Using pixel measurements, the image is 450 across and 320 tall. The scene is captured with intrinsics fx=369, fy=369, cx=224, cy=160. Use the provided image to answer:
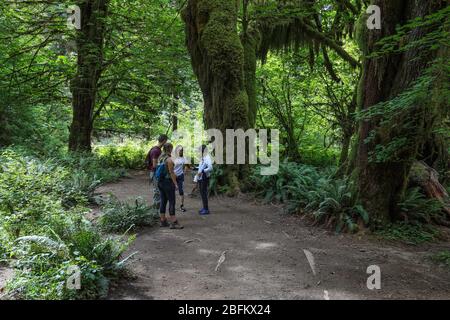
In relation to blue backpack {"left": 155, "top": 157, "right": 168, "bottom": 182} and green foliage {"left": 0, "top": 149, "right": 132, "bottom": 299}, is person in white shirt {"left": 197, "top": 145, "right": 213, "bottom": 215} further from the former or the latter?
green foliage {"left": 0, "top": 149, "right": 132, "bottom": 299}

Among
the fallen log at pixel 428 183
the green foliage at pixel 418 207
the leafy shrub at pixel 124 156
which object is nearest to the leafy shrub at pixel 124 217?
the green foliage at pixel 418 207

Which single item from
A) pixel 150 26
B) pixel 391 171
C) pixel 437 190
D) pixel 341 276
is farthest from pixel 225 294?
pixel 150 26

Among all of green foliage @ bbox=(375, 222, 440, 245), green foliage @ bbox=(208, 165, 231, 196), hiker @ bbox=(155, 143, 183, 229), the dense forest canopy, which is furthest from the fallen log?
hiker @ bbox=(155, 143, 183, 229)

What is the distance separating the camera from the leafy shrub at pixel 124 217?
25.9 ft

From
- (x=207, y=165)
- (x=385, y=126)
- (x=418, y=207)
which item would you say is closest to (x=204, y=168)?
(x=207, y=165)

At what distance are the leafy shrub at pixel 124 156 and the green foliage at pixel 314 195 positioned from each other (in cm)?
996

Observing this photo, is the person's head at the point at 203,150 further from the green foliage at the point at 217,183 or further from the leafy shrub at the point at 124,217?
the green foliage at the point at 217,183

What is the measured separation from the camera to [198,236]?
7.86 meters

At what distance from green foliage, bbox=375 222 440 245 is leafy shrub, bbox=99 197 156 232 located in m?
5.10

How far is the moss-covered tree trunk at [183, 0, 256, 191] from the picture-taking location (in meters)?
12.3

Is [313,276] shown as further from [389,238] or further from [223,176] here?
[223,176]

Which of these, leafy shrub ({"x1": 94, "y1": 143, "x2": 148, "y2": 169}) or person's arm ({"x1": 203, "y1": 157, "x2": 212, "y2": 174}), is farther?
leafy shrub ({"x1": 94, "y1": 143, "x2": 148, "y2": 169})

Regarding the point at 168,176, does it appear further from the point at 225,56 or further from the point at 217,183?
the point at 225,56

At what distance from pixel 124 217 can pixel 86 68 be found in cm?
1022
